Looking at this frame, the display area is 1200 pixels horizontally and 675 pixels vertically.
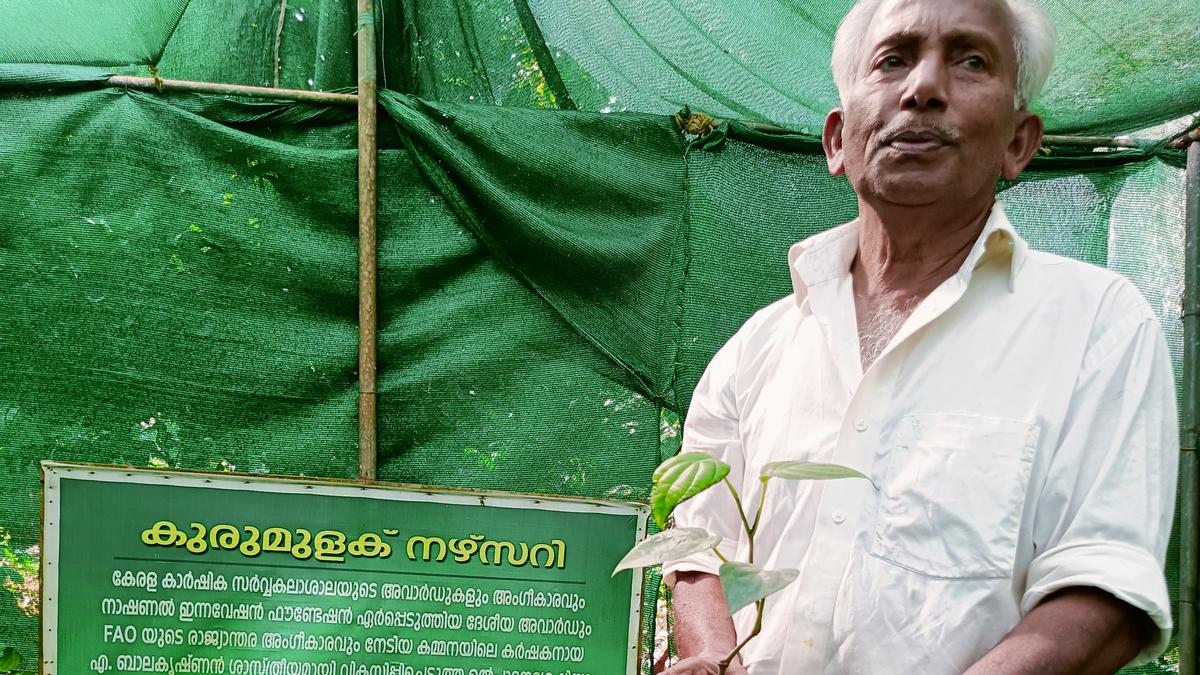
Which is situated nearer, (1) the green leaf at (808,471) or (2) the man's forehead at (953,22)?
(1) the green leaf at (808,471)

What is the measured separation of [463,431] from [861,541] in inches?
45.9

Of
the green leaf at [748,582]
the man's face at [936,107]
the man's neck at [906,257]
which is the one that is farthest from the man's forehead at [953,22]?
the green leaf at [748,582]

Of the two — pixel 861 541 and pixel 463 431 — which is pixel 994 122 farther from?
pixel 463 431

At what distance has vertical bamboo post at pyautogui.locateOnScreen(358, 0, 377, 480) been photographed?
2.30 m

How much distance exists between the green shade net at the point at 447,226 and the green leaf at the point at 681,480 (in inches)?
45.3

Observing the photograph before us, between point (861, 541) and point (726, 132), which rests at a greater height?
point (726, 132)

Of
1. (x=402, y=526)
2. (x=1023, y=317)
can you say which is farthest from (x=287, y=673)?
(x=1023, y=317)

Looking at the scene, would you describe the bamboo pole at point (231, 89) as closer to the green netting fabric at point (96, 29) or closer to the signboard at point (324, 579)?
the green netting fabric at point (96, 29)

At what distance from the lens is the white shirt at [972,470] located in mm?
1280

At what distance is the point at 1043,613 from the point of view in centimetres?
126

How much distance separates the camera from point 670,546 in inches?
49.6

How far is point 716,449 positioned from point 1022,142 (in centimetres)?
67

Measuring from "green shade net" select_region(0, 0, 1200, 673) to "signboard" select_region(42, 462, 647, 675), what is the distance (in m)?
0.77

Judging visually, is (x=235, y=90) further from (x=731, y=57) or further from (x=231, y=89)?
(x=731, y=57)
